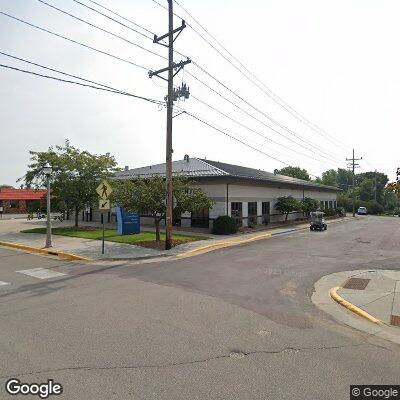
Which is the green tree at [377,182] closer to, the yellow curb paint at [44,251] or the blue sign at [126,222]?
the blue sign at [126,222]

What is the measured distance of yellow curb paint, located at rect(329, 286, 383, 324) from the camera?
799 cm

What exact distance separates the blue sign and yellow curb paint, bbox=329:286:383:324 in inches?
642

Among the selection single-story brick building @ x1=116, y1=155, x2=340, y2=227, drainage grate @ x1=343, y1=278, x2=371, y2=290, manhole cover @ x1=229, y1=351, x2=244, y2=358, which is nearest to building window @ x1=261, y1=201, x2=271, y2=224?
single-story brick building @ x1=116, y1=155, x2=340, y2=227

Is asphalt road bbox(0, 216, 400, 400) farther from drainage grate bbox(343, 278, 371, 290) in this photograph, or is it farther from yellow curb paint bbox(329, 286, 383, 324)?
drainage grate bbox(343, 278, 371, 290)

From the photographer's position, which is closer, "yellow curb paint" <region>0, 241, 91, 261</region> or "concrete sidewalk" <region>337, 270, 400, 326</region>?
"concrete sidewalk" <region>337, 270, 400, 326</region>

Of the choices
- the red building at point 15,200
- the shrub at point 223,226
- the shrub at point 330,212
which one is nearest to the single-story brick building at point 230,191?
the shrub at point 223,226

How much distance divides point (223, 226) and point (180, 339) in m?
20.0

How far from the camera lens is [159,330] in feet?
23.2

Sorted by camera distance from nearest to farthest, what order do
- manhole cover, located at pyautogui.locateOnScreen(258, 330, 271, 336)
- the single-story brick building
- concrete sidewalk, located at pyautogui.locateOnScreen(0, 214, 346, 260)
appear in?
manhole cover, located at pyautogui.locateOnScreen(258, 330, 271, 336), concrete sidewalk, located at pyautogui.locateOnScreen(0, 214, 346, 260), the single-story brick building

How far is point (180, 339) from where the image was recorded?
261 inches

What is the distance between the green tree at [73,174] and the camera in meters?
26.6

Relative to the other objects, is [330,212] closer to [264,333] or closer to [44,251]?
[44,251]

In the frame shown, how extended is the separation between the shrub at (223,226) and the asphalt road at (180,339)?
1384cm

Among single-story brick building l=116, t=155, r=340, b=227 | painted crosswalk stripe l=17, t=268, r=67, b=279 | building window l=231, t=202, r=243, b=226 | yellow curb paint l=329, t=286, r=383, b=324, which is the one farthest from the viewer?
building window l=231, t=202, r=243, b=226
